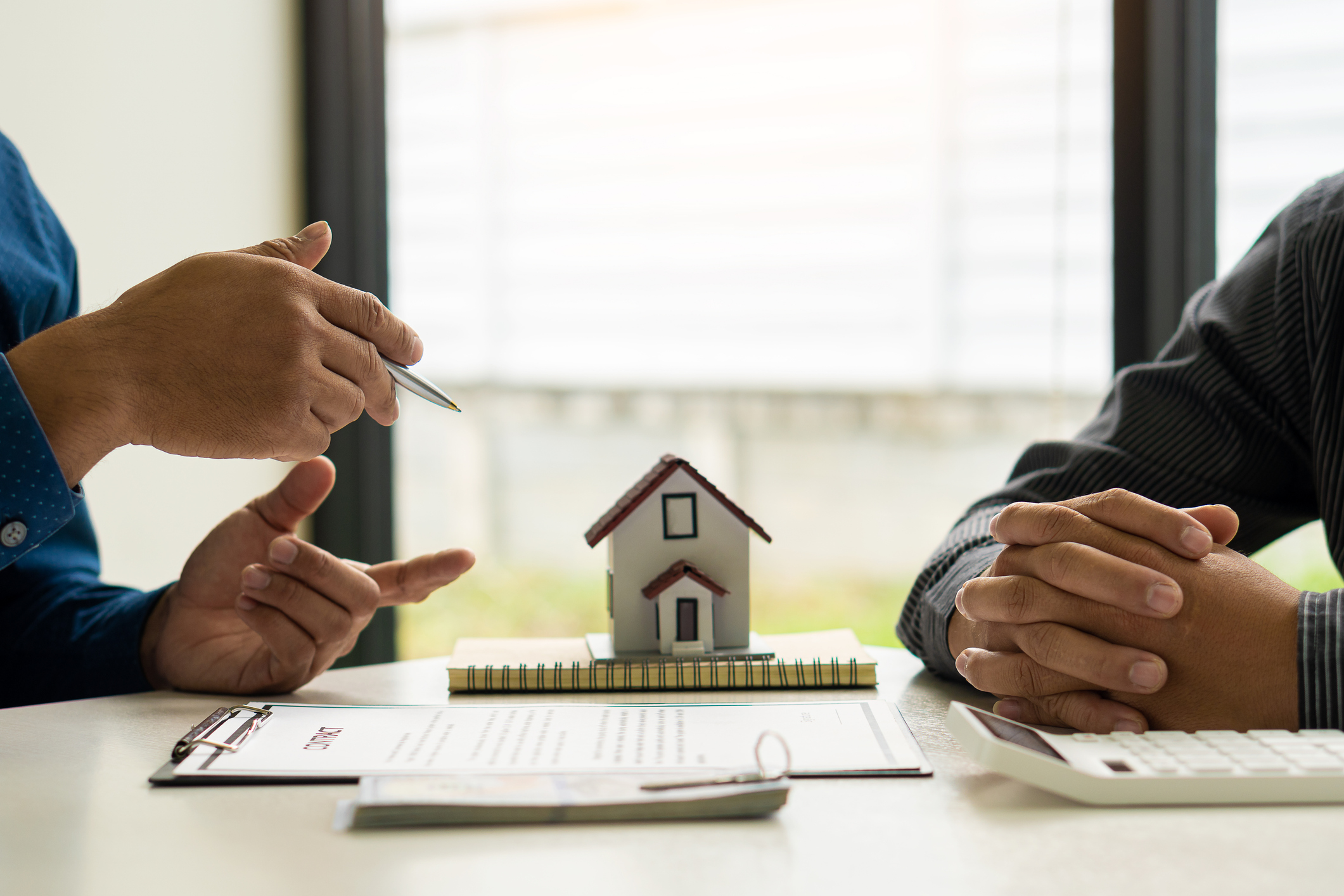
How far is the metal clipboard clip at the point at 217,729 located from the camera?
2.19 feet

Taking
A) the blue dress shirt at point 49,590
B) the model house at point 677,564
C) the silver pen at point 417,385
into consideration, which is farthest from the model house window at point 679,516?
the blue dress shirt at point 49,590

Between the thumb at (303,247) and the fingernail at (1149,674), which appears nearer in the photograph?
the fingernail at (1149,674)

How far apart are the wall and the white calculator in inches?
53.6

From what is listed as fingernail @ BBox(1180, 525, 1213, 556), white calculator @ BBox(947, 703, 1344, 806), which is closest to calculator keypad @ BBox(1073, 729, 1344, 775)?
white calculator @ BBox(947, 703, 1344, 806)

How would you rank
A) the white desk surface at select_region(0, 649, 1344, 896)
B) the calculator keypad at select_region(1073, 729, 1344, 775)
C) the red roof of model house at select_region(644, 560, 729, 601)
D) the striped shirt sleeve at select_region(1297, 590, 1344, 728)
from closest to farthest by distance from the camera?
1. the white desk surface at select_region(0, 649, 1344, 896)
2. the calculator keypad at select_region(1073, 729, 1344, 775)
3. the striped shirt sleeve at select_region(1297, 590, 1344, 728)
4. the red roof of model house at select_region(644, 560, 729, 601)

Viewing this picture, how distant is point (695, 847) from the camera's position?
51 centimetres

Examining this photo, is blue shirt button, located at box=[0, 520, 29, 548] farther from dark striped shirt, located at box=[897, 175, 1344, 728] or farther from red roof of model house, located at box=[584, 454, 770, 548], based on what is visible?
dark striped shirt, located at box=[897, 175, 1344, 728]

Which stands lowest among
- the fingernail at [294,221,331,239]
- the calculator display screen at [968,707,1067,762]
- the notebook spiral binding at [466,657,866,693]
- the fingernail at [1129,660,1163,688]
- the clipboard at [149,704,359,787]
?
the notebook spiral binding at [466,657,866,693]

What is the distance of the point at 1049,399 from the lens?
1.75 m

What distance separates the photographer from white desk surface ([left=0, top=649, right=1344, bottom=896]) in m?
0.46

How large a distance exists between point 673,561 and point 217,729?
44cm

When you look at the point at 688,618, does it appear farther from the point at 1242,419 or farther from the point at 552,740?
the point at 1242,419

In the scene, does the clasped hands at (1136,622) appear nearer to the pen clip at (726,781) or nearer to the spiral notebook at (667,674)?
the spiral notebook at (667,674)

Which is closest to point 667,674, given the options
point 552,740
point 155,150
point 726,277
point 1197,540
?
point 552,740
